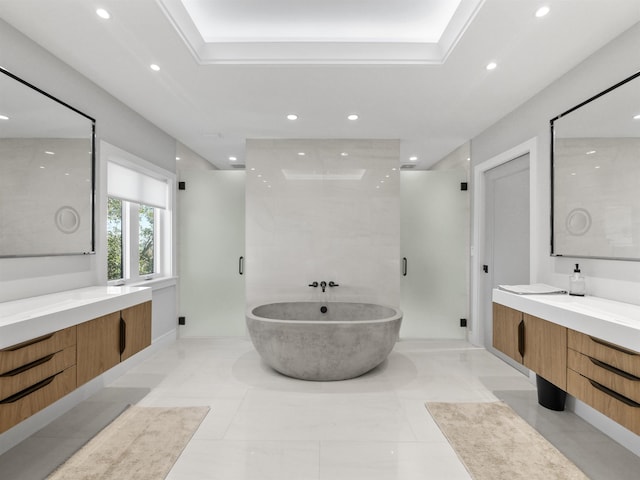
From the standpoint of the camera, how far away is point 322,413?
235cm

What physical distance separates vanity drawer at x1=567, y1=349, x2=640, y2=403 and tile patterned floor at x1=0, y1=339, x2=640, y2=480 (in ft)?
1.96

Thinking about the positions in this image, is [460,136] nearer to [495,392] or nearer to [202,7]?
[495,392]

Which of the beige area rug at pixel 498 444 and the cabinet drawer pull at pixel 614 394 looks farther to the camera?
the beige area rug at pixel 498 444

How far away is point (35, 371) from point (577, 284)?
3.15 metres

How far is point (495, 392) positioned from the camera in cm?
273

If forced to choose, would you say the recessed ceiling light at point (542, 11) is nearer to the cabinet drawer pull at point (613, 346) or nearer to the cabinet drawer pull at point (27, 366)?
the cabinet drawer pull at point (613, 346)

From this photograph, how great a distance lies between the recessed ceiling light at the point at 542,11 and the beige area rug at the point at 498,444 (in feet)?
8.01

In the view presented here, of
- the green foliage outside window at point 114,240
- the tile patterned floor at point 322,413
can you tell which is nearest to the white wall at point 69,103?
the green foliage outside window at point 114,240

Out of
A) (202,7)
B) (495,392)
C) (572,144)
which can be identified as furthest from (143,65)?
(495,392)

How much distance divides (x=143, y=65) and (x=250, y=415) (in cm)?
256

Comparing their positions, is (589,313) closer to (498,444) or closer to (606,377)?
(606,377)

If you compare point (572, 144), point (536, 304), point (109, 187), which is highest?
point (572, 144)

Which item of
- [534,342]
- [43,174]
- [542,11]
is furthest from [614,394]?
[43,174]

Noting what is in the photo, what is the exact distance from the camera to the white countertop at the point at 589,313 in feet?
4.82
